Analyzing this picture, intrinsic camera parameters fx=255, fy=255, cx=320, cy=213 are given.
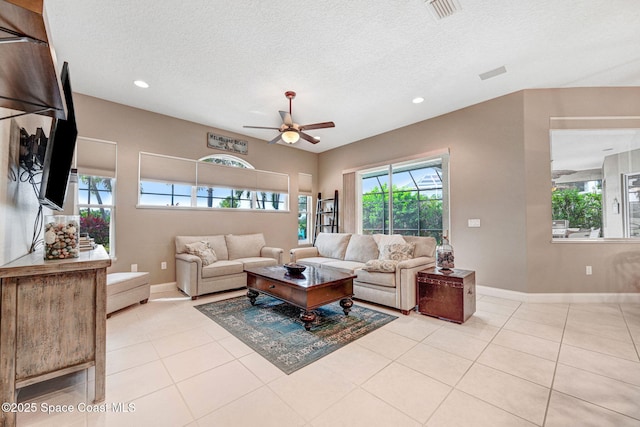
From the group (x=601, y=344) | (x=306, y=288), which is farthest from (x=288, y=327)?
(x=601, y=344)

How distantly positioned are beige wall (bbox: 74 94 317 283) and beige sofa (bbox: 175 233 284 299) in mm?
284

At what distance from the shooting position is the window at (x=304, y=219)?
21.1 ft

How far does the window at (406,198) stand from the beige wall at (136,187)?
9.04 ft

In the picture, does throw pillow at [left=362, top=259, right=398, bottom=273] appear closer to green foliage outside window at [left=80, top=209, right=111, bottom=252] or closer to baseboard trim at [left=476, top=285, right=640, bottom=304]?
baseboard trim at [left=476, top=285, right=640, bottom=304]

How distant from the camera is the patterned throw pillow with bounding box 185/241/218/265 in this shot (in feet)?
13.0

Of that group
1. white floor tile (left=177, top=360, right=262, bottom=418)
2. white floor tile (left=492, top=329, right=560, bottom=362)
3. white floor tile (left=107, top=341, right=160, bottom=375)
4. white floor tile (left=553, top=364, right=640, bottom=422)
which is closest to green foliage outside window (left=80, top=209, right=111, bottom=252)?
white floor tile (left=107, top=341, right=160, bottom=375)

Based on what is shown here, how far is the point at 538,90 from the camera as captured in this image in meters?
3.67

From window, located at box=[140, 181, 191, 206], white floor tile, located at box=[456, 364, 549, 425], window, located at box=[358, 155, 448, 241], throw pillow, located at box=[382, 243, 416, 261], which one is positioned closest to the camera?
white floor tile, located at box=[456, 364, 549, 425]

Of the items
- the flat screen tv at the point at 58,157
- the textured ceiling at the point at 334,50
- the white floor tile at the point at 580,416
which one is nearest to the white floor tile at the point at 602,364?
the white floor tile at the point at 580,416

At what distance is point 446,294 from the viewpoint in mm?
2934

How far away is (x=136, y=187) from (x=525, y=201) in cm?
589

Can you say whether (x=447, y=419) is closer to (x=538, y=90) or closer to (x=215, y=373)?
(x=215, y=373)

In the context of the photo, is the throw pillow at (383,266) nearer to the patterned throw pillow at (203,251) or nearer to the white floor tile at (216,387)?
the white floor tile at (216,387)

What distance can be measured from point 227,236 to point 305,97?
2800 mm
